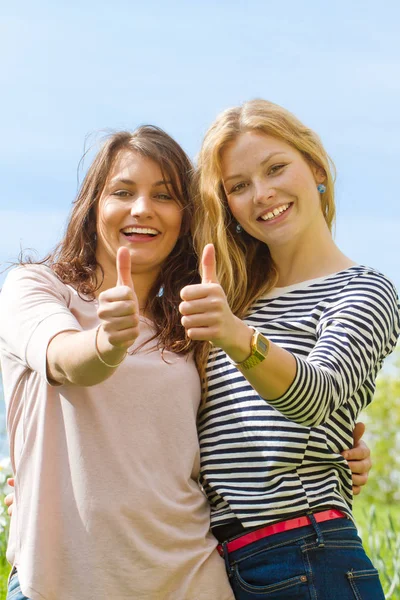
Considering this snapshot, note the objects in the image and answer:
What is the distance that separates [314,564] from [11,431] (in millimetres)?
846

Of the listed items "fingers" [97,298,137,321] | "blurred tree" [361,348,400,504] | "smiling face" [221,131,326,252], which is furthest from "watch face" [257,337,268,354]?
"blurred tree" [361,348,400,504]

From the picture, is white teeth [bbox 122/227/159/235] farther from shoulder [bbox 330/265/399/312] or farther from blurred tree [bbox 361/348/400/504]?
blurred tree [bbox 361/348/400/504]

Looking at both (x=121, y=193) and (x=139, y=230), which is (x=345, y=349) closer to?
(x=139, y=230)

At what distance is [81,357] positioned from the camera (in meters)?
1.85

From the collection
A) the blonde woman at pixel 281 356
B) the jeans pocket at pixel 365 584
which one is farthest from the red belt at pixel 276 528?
the jeans pocket at pixel 365 584

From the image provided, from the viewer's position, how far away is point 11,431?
2.18 meters

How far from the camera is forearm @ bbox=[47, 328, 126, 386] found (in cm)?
182

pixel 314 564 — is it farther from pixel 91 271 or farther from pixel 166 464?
pixel 91 271

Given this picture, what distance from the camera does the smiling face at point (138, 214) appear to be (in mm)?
2383

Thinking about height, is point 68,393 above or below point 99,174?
below

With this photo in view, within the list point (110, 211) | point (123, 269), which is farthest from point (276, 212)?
point (123, 269)

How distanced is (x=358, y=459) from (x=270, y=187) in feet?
2.58

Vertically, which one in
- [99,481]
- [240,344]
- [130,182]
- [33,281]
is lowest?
[99,481]

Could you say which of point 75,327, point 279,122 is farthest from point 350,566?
point 279,122
